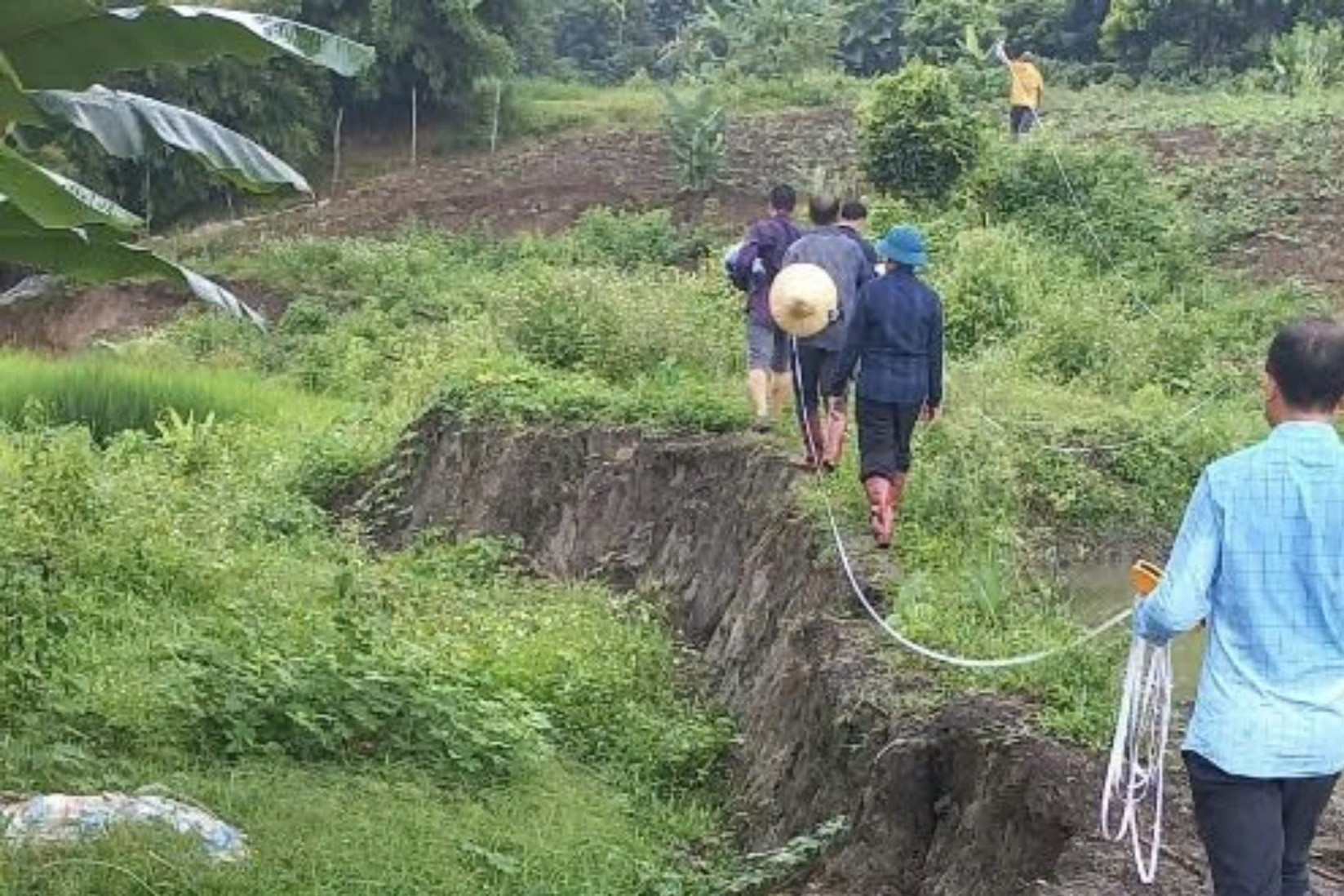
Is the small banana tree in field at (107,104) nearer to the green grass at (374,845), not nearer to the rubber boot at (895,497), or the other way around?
the green grass at (374,845)

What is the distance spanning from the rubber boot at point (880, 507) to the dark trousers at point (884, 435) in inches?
1.3

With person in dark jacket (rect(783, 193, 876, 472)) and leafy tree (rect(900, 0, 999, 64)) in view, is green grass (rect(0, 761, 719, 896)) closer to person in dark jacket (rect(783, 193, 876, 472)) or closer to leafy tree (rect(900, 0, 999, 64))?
person in dark jacket (rect(783, 193, 876, 472))

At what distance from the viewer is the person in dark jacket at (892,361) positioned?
831cm

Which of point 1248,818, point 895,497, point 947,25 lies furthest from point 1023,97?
point 1248,818

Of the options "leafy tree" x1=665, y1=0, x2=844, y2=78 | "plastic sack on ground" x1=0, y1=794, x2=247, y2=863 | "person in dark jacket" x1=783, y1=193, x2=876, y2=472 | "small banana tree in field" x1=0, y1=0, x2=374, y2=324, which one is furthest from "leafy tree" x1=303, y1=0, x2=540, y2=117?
"plastic sack on ground" x1=0, y1=794, x2=247, y2=863

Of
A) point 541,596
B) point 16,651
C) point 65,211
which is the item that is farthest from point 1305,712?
point 541,596

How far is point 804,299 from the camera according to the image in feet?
29.9

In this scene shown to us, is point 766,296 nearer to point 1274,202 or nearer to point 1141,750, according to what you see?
point 1141,750

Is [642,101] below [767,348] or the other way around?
the other way around

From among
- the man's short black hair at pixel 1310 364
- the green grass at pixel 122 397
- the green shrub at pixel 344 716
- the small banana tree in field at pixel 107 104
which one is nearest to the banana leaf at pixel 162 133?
the small banana tree in field at pixel 107 104

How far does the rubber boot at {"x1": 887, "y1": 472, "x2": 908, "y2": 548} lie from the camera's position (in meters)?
8.62

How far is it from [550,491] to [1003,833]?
6.94 m

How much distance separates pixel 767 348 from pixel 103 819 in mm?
5985

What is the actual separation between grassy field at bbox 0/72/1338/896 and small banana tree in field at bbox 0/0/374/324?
5.85 feet
